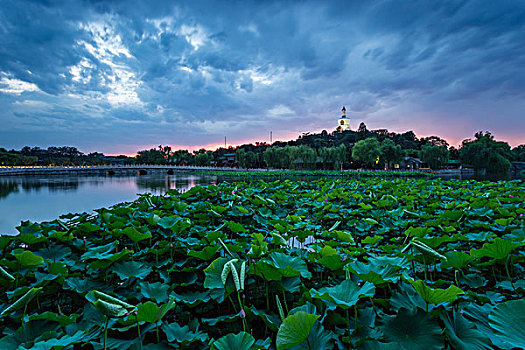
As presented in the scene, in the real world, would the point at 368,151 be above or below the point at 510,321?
above

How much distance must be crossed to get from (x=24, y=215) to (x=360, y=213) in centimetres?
1346

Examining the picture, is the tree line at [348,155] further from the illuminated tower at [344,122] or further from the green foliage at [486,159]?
the illuminated tower at [344,122]

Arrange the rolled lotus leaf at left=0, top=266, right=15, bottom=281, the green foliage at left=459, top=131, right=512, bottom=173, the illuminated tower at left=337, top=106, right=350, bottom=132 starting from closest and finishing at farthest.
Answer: the rolled lotus leaf at left=0, top=266, right=15, bottom=281 < the green foliage at left=459, top=131, right=512, bottom=173 < the illuminated tower at left=337, top=106, right=350, bottom=132

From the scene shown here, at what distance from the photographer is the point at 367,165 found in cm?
5459

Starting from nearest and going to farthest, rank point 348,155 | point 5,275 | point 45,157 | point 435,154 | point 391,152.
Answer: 1. point 5,275
2. point 435,154
3. point 391,152
4. point 348,155
5. point 45,157

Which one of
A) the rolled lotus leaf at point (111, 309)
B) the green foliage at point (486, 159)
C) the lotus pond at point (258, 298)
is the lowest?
the lotus pond at point (258, 298)

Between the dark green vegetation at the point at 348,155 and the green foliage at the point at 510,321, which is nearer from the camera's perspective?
the green foliage at the point at 510,321

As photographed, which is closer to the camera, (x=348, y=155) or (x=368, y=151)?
(x=368, y=151)

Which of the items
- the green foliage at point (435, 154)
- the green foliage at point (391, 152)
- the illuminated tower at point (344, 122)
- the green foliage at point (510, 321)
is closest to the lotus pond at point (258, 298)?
the green foliage at point (510, 321)

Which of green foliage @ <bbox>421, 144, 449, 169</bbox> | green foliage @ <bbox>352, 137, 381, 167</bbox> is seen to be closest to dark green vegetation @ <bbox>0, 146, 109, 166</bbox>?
green foliage @ <bbox>352, 137, 381, 167</bbox>

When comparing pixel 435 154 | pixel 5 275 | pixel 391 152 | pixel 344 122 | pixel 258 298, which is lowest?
pixel 258 298

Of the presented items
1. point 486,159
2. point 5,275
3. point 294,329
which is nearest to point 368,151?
point 486,159

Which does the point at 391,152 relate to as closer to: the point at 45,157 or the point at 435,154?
the point at 435,154

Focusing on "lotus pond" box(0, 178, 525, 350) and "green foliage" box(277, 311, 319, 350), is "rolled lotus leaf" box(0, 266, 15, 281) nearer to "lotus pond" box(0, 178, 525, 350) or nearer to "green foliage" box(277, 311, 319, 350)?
"lotus pond" box(0, 178, 525, 350)
